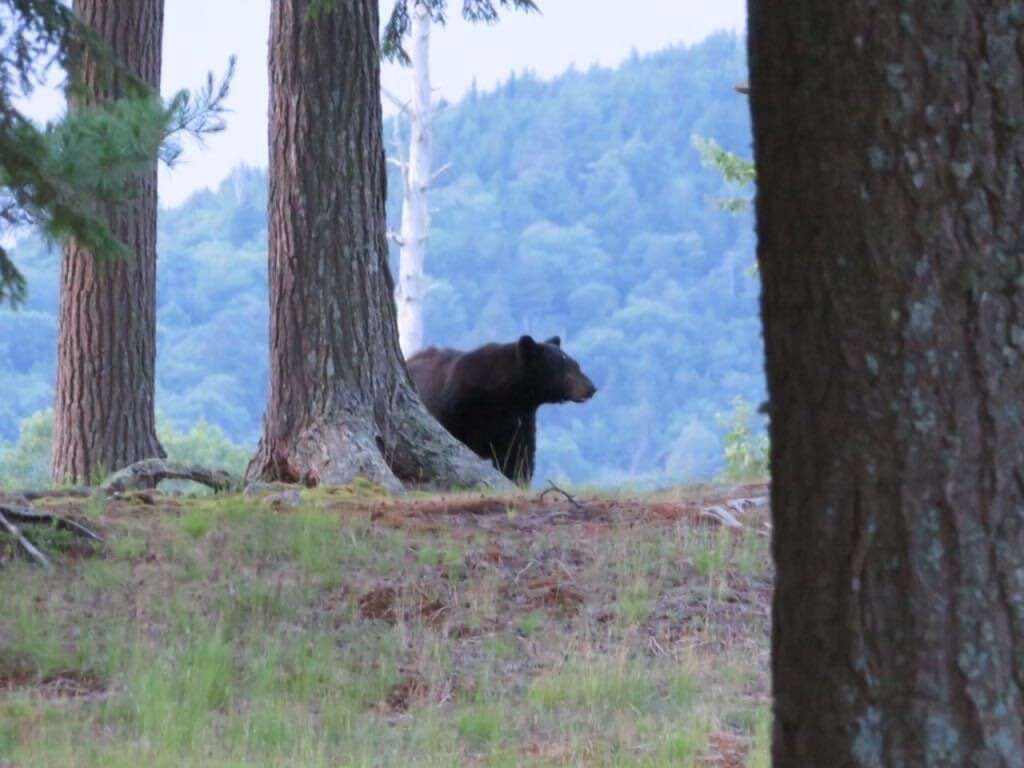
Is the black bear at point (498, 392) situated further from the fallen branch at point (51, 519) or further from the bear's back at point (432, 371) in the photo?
the fallen branch at point (51, 519)

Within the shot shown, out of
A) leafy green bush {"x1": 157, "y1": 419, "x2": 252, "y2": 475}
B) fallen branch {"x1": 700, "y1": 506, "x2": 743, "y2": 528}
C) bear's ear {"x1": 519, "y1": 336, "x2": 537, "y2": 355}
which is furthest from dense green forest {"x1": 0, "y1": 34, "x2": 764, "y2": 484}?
fallen branch {"x1": 700, "y1": 506, "x2": 743, "y2": 528}

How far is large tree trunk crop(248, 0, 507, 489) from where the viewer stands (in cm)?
1105

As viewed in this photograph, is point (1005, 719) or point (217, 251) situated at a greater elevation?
point (217, 251)

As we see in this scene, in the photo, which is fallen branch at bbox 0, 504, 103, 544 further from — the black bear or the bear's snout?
the bear's snout

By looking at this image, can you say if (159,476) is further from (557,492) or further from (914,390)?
(914,390)

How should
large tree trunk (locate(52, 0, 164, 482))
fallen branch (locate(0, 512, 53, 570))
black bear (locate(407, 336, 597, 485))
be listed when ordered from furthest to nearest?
black bear (locate(407, 336, 597, 485)), large tree trunk (locate(52, 0, 164, 482)), fallen branch (locate(0, 512, 53, 570))

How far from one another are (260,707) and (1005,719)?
144 inches

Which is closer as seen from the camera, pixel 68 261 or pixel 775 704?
pixel 775 704

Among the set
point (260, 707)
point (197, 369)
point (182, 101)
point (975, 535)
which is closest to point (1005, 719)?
point (975, 535)

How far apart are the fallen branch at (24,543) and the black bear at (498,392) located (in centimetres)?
805

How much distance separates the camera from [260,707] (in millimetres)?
5949

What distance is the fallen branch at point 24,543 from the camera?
7.75 m

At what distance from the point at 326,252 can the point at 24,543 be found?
12.7 feet

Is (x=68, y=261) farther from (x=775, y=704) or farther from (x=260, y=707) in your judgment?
(x=775, y=704)
